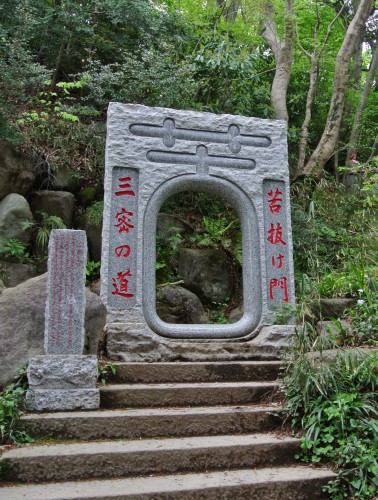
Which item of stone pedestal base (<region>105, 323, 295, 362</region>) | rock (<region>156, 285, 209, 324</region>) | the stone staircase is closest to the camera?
the stone staircase

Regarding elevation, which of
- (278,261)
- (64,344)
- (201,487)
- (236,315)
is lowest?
Result: (201,487)

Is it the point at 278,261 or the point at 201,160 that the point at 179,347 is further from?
the point at 201,160

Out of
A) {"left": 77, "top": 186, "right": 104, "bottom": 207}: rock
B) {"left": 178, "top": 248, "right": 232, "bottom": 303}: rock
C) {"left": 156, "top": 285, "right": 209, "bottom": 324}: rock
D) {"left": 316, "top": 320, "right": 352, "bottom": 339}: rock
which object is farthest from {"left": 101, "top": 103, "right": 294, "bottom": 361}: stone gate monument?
{"left": 77, "top": 186, "right": 104, "bottom": 207}: rock

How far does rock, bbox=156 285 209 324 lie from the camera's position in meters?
7.83

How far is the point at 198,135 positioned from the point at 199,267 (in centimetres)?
299

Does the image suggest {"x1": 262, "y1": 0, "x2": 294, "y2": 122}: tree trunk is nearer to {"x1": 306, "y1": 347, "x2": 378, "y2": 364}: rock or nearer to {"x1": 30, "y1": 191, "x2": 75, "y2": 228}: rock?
{"x1": 30, "y1": 191, "x2": 75, "y2": 228}: rock

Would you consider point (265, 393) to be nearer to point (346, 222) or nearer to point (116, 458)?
point (116, 458)

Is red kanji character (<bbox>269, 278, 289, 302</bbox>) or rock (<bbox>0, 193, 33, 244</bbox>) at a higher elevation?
rock (<bbox>0, 193, 33, 244</bbox>)

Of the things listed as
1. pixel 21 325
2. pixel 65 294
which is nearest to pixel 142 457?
pixel 65 294

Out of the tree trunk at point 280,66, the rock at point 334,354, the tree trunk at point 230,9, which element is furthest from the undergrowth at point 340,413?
the tree trunk at point 230,9

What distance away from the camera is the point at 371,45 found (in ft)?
46.2

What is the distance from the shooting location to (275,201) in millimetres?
6289

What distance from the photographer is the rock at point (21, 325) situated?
13.7ft

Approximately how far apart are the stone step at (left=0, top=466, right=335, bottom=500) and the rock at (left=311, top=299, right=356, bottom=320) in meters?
2.88
